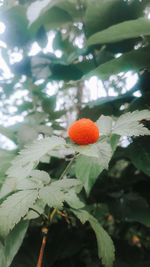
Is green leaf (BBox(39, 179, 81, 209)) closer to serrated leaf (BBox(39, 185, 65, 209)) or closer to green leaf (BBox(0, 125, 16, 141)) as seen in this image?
serrated leaf (BBox(39, 185, 65, 209))

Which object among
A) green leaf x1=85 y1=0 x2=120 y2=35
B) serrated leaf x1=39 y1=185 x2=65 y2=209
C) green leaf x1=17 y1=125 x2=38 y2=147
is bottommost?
serrated leaf x1=39 y1=185 x2=65 y2=209

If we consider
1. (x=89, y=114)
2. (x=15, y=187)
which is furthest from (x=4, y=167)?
(x=89, y=114)

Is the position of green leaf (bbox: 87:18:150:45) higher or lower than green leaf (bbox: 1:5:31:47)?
lower

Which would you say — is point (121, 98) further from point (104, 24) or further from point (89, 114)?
point (104, 24)

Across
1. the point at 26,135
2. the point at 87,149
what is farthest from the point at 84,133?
the point at 26,135

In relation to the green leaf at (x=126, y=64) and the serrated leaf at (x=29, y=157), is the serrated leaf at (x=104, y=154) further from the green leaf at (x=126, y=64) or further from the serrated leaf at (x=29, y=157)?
the green leaf at (x=126, y=64)

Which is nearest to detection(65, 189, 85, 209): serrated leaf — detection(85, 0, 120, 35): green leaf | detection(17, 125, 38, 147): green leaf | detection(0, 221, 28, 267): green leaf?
detection(0, 221, 28, 267): green leaf

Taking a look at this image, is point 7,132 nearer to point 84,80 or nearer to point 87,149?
point 84,80
